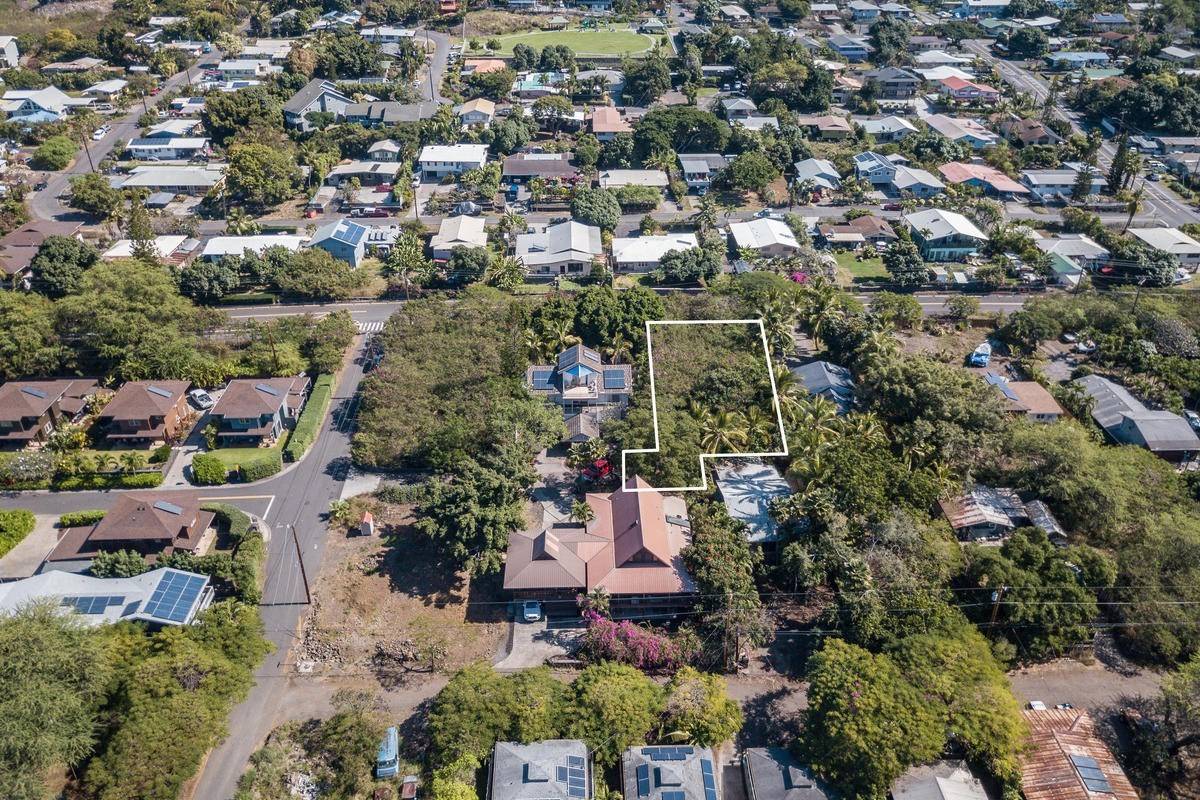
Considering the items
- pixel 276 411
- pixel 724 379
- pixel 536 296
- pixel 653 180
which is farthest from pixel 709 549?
pixel 653 180

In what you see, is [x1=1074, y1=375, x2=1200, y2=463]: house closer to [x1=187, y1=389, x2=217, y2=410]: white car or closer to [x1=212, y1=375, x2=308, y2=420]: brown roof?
[x1=212, y1=375, x2=308, y2=420]: brown roof

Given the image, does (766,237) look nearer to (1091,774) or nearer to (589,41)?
(1091,774)

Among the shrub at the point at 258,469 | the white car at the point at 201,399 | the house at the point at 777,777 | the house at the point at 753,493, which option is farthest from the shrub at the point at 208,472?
the house at the point at 777,777

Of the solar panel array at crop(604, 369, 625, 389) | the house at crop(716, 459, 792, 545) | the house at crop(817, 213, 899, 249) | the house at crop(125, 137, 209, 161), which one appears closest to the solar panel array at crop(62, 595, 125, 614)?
the solar panel array at crop(604, 369, 625, 389)

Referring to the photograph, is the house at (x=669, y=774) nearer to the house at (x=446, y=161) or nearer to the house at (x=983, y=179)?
the house at (x=446, y=161)

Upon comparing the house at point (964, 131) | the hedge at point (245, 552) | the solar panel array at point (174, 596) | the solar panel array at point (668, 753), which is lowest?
the hedge at point (245, 552)

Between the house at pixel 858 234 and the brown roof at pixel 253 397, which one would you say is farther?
the house at pixel 858 234
